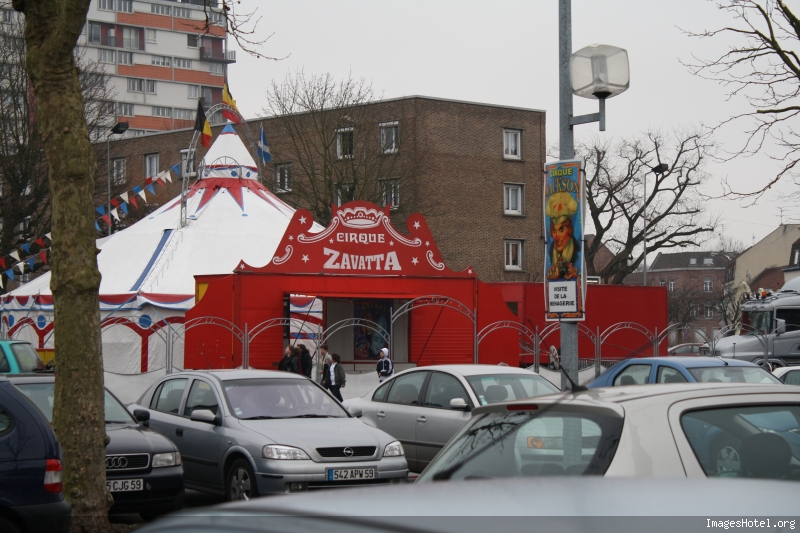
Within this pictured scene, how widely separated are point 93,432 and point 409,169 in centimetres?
3470

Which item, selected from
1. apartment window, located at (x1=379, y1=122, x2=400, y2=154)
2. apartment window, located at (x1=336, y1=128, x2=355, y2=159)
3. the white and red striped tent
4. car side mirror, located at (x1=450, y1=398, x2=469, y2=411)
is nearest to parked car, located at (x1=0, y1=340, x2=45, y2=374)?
the white and red striped tent

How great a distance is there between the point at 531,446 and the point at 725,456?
88 centimetres

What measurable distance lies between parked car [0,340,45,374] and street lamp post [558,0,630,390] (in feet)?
34.0

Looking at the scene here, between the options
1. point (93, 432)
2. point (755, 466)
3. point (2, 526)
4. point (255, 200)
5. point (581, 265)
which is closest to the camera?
point (755, 466)

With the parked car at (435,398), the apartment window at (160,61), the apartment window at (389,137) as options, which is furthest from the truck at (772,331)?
the apartment window at (160,61)

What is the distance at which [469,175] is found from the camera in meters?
45.5

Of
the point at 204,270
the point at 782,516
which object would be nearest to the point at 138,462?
the point at 782,516

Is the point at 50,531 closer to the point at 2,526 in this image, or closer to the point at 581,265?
the point at 2,526

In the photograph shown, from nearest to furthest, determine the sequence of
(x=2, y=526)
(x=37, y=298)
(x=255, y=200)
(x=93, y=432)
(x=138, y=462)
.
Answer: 1. (x=2, y=526)
2. (x=93, y=432)
3. (x=138, y=462)
4. (x=37, y=298)
5. (x=255, y=200)

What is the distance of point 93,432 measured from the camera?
7.57 meters

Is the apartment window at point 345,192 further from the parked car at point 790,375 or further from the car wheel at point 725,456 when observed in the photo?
the car wheel at point 725,456

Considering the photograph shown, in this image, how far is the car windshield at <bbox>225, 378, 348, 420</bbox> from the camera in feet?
35.2

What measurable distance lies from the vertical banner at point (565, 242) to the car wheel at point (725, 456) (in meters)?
6.01

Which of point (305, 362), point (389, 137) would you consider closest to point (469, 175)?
point (389, 137)
